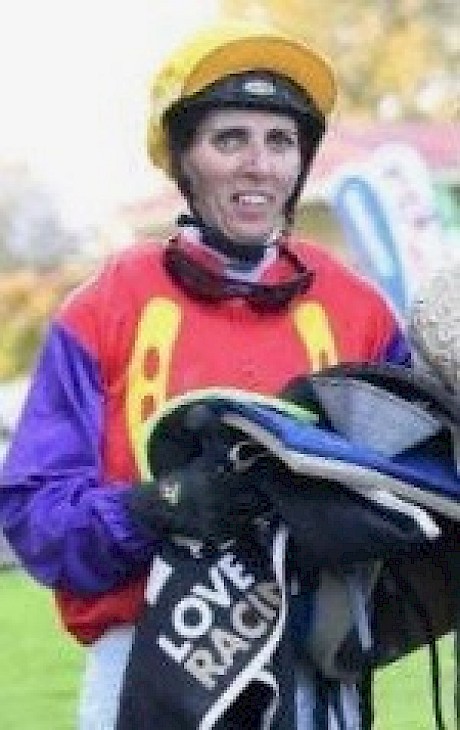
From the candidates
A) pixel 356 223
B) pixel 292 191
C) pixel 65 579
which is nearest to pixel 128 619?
pixel 65 579

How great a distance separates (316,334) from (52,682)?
5.21m

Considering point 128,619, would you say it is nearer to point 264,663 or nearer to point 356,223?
point 264,663

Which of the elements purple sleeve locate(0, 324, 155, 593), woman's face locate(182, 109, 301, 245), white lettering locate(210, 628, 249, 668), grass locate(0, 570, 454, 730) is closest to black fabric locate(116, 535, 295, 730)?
white lettering locate(210, 628, 249, 668)

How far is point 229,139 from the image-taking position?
2.71 meters

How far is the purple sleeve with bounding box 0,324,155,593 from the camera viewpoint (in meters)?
2.50

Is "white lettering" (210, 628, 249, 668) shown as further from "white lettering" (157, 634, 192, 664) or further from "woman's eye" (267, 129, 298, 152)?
"woman's eye" (267, 129, 298, 152)

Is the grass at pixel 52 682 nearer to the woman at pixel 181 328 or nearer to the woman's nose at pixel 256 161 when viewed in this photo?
the woman at pixel 181 328

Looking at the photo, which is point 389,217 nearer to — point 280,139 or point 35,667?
point 35,667

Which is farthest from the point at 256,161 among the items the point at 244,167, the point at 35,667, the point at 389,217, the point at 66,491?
the point at 389,217

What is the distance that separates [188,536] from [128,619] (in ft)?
0.84

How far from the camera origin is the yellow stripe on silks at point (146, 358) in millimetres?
2611

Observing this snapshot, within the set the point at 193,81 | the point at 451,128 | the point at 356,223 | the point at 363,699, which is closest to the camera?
the point at 363,699

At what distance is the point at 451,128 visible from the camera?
2311cm

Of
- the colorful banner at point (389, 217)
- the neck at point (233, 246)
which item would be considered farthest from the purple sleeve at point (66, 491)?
the colorful banner at point (389, 217)
